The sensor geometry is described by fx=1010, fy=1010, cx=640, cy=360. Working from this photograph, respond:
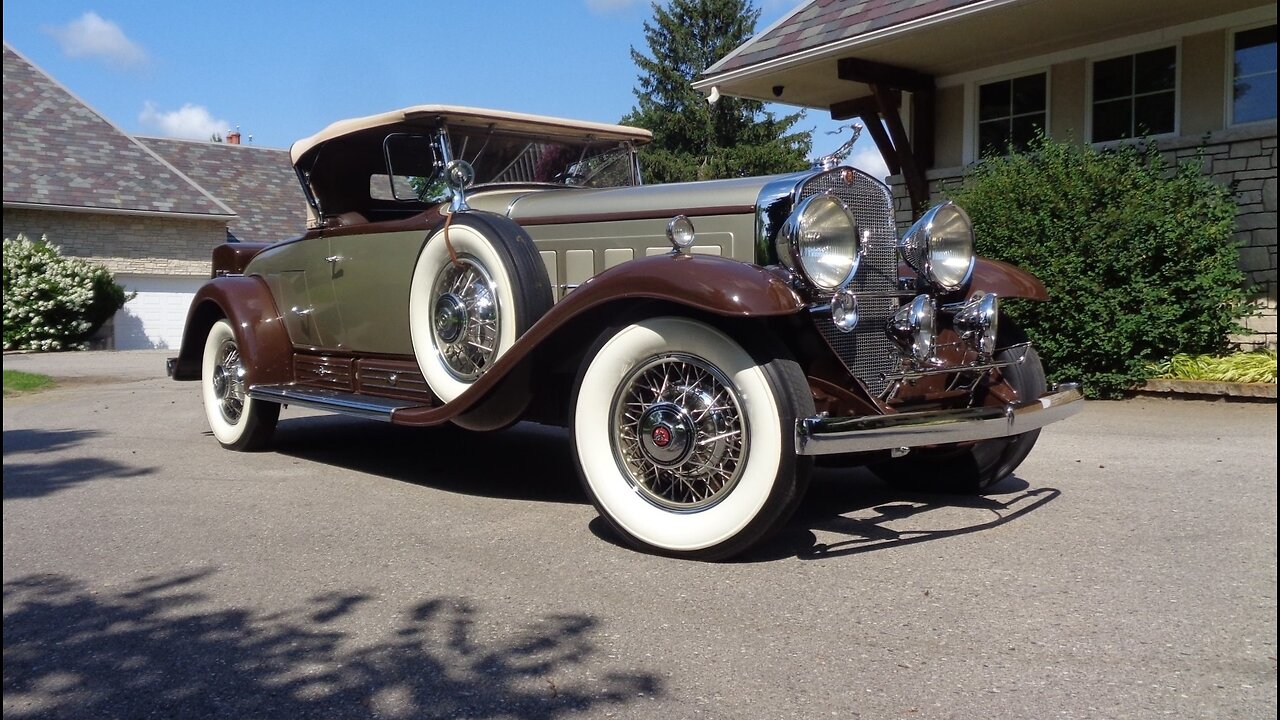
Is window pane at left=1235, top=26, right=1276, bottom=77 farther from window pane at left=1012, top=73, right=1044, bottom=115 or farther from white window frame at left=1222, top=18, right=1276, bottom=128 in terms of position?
window pane at left=1012, top=73, right=1044, bottom=115

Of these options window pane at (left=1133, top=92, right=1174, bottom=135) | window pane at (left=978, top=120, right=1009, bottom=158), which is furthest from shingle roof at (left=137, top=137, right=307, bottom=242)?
window pane at (left=1133, top=92, right=1174, bottom=135)

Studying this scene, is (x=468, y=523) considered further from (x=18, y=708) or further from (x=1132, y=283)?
(x=1132, y=283)

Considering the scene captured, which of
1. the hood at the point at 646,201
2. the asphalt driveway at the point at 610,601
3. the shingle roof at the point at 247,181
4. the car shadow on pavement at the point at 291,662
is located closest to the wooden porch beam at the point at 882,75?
the asphalt driveway at the point at 610,601

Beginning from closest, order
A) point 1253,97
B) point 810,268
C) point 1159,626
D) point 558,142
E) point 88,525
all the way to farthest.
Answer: point 1159,626
point 810,268
point 88,525
point 558,142
point 1253,97

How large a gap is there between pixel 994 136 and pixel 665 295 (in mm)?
8946

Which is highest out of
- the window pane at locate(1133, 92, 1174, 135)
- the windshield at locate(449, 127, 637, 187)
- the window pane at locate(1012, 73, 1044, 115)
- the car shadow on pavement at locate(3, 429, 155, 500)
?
the window pane at locate(1012, 73, 1044, 115)

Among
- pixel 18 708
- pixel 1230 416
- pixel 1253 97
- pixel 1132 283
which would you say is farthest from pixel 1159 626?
pixel 1253 97

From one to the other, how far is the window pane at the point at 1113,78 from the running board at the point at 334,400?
328 inches

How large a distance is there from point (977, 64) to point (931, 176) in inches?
52.4

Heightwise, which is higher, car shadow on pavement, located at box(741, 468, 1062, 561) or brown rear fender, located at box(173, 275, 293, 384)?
brown rear fender, located at box(173, 275, 293, 384)

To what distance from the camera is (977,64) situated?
11.2 meters

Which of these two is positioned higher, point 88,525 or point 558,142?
point 558,142

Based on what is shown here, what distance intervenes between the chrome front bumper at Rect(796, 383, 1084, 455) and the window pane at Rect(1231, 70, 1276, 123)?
6.82m

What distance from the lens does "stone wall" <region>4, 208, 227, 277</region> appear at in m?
20.3
